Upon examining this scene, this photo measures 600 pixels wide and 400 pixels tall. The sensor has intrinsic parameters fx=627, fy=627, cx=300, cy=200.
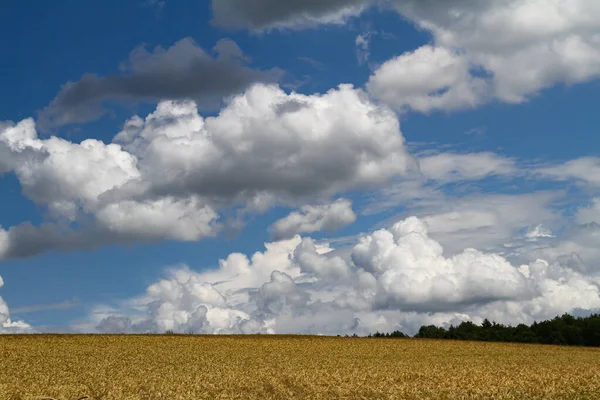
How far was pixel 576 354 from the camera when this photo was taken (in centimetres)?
7231

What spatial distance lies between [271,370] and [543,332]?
107 metres

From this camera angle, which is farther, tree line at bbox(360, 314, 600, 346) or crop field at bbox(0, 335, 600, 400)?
tree line at bbox(360, 314, 600, 346)

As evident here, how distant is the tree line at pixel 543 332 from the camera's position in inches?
4795

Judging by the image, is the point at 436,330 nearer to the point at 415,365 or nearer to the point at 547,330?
the point at 547,330

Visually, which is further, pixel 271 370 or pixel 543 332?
pixel 543 332

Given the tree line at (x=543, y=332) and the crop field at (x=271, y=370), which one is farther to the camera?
the tree line at (x=543, y=332)

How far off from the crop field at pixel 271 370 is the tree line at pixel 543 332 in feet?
160

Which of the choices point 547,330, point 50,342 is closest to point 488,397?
point 50,342

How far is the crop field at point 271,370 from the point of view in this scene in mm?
33719

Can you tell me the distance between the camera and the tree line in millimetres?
121794

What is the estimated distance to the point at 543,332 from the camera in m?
133

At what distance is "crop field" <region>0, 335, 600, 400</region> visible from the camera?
1328 inches

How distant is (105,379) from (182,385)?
212 inches

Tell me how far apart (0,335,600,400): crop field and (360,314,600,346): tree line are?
48913 mm
